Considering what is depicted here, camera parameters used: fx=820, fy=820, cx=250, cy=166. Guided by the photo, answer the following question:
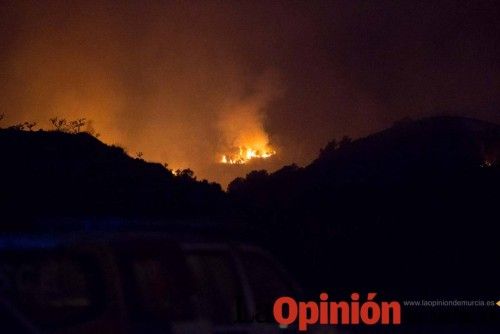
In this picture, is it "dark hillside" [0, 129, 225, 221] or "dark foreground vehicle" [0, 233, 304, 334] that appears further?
"dark hillside" [0, 129, 225, 221]

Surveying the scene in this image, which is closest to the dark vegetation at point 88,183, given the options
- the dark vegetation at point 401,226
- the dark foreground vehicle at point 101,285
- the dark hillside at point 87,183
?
the dark hillside at point 87,183

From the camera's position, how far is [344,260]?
2566cm

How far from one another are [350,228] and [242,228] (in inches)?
850

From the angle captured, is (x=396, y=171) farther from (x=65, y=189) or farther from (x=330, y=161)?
(x=65, y=189)

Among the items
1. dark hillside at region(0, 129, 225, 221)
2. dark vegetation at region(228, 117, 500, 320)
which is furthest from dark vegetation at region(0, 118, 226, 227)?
dark vegetation at region(228, 117, 500, 320)

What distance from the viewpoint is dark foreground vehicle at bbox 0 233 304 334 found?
397 cm

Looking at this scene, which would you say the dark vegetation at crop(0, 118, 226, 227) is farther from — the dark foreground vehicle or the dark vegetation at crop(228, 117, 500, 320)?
the dark foreground vehicle

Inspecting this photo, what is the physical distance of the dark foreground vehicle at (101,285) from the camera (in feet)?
13.0

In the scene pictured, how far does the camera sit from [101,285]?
13.9ft

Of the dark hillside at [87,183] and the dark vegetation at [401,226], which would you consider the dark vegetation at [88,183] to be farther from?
the dark vegetation at [401,226]

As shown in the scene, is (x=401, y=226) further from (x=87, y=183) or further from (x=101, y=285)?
(x=101, y=285)

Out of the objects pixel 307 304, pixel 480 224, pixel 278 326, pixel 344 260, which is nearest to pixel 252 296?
pixel 278 326

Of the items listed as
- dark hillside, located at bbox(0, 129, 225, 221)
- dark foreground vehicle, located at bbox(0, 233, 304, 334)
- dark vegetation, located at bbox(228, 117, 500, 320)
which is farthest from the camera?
dark hillside, located at bbox(0, 129, 225, 221)

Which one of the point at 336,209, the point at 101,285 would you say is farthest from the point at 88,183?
the point at 101,285
